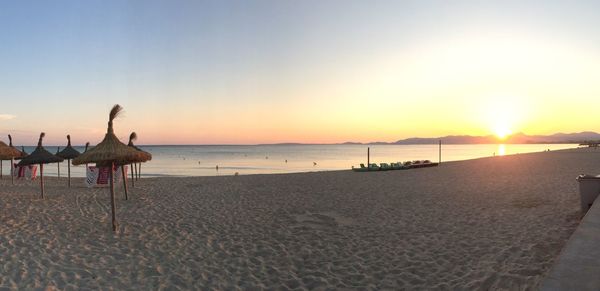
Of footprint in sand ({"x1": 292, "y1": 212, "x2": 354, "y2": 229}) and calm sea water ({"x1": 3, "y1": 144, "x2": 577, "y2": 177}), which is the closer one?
footprint in sand ({"x1": 292, "y1": 212, "x2": 354, "y2": 229})

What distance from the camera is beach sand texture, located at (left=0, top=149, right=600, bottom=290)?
587cm

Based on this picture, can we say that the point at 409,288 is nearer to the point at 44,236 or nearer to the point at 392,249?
the point at 392,249

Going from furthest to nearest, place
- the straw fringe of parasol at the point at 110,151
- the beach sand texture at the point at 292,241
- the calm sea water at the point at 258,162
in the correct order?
the calm sea water at the point at 258,162 < the straw fringe of parasol at the point at 110,151 < the beach sand texture at the point at 292,241

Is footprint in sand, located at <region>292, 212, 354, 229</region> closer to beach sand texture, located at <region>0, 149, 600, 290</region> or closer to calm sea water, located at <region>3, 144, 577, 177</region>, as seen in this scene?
beach sand texture, located at <region>0, 149, 600, 290</region>

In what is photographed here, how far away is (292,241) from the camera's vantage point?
8047 millimetres

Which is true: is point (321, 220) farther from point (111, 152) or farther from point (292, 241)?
point (111, 152)

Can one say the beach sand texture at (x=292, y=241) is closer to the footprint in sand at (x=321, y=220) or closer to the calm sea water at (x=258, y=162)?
the footprint in sand at (x=321, y=220)

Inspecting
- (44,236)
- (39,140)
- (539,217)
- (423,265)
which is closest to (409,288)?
(423,265)

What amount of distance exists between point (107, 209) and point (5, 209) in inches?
116

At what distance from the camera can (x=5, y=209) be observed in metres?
11.5

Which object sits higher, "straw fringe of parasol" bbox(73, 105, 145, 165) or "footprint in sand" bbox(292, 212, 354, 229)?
"straw fringe of parasol" bbox(73, 105, 145, 165)

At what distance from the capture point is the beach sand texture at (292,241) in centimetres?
587

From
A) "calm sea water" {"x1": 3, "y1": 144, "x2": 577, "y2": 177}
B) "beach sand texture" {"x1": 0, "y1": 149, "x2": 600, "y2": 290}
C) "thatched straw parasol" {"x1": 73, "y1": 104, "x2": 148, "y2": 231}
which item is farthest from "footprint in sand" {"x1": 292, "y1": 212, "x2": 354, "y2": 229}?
"calm sea water" {"x1": 3, "y1": 144, "x2": 577, "y2": 177}

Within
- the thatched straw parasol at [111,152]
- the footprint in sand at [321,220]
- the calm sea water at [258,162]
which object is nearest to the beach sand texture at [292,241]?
the footprint in sand at [321,220]
